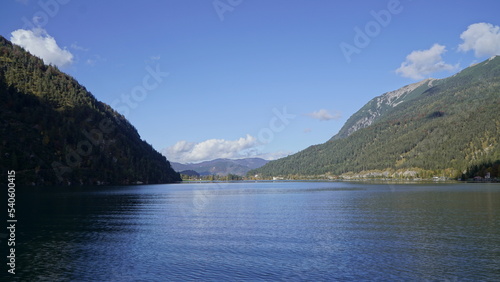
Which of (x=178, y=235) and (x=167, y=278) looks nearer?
(x=167, y=278)

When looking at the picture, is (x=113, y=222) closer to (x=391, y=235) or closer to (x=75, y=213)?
(x=75, y=213)

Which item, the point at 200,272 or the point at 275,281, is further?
the point at 200,272

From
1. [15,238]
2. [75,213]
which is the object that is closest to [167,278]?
[15,238]

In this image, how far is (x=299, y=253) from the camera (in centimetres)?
4962

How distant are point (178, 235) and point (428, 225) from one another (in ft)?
152

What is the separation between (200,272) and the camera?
4122cm

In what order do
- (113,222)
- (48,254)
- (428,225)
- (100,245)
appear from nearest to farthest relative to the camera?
(48,254), (100,245), (428,225), (113,222)

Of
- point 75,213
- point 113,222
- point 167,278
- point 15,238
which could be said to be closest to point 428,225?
point 167,278

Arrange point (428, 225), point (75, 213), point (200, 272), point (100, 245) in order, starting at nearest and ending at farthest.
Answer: point (200, 272), point (100, 245), point (428, 225), point (75, 213)

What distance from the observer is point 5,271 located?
4125cm

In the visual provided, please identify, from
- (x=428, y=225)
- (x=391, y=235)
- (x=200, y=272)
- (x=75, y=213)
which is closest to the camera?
(x=200, y=272)

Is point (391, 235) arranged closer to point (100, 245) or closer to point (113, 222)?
point (100, 245)

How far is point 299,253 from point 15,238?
1712 inches

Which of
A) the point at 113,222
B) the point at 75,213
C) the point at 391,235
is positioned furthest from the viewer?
the point at 75,213
